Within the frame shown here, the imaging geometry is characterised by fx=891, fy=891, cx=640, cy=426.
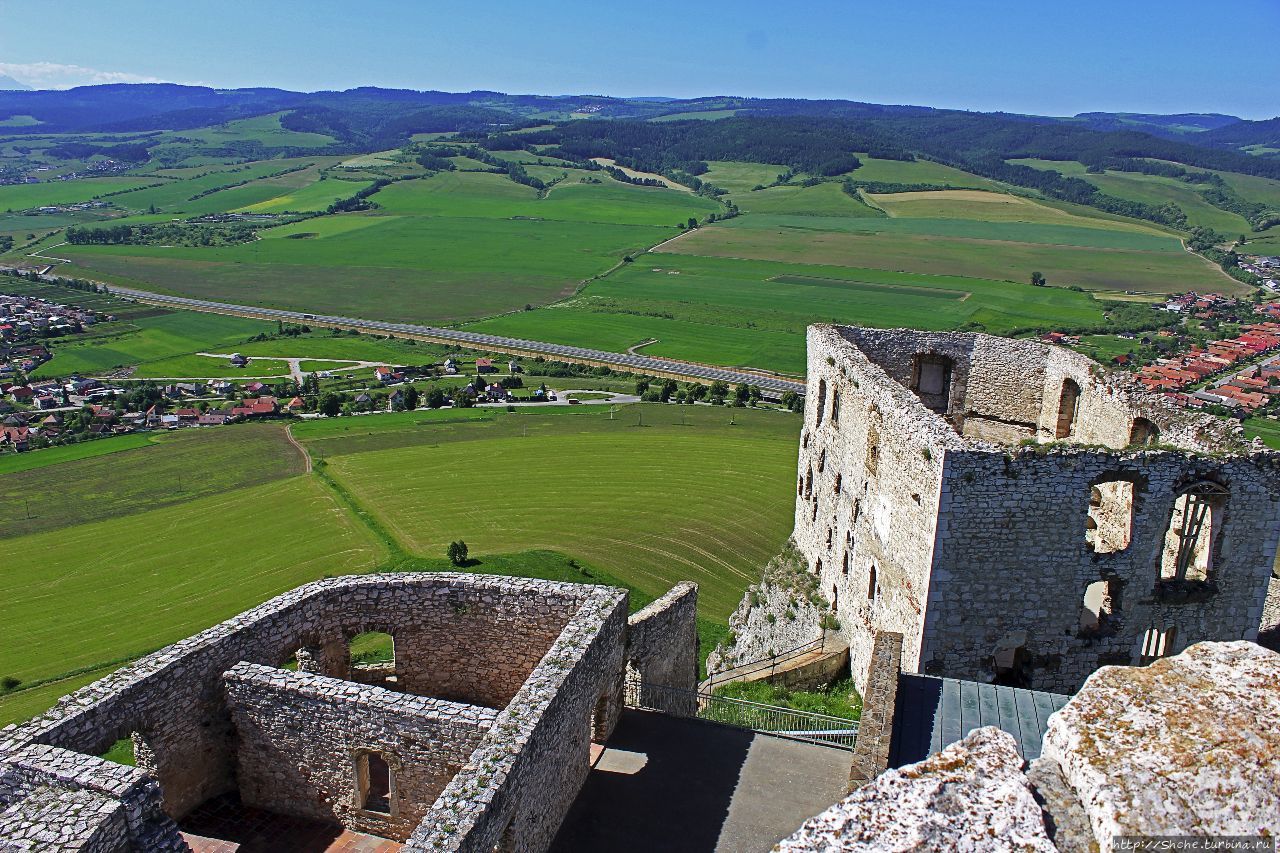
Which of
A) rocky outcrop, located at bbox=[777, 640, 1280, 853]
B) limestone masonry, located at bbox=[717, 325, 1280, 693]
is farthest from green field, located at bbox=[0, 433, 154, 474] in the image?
rocky outcrop, located at bbox=[777, 640, 1280, 853]

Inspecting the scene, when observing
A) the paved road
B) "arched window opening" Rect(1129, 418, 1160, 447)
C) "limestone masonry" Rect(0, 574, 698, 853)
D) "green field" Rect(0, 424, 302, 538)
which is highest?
"arched window opening" Rect(1129, 418, 1160, 447)

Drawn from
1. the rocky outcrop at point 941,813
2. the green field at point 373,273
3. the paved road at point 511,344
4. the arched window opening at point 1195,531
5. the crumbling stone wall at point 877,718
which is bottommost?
the paved road at point 511,344

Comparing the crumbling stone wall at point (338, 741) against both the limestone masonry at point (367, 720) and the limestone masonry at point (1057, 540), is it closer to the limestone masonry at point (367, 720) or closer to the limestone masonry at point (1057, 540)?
the limestone masonry at point (367, 720)

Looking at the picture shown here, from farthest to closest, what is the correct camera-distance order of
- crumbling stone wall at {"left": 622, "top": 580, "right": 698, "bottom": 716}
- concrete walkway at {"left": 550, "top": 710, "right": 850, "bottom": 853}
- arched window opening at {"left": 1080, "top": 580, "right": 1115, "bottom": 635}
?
1. crumbling stone wall at {"left": 622, "top": 580, "right": 698, "bottom": 716}
2. arched window opening at {"left": 1080, "top": 580, "right": 1115, "bottom": 635}
3. concrete walkway at {"left": 550, "top": 710, "right": 850, "bottom": 853}

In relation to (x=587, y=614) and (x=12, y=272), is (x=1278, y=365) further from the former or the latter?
(x=12, y=272)

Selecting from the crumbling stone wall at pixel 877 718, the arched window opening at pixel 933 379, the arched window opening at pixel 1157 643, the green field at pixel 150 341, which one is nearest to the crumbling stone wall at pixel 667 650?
the crumbling stone wall at pixel 877 718

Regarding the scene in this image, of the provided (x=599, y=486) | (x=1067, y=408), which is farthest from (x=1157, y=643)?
(x=599, y=486)

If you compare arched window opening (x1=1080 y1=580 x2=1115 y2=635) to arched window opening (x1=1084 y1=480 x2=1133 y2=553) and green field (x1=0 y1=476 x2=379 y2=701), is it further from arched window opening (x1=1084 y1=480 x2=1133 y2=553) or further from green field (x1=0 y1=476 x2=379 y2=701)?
green field (x1=0 y1=476 x2=379 y2=701)
